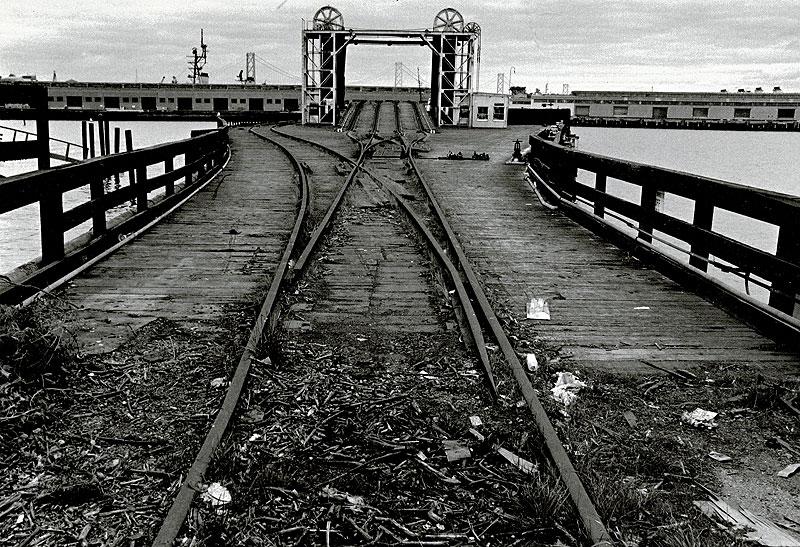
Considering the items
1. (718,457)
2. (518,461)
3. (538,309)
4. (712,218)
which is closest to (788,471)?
(718,457)

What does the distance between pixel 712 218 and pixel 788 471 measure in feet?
16.0

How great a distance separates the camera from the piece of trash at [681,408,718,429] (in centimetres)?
485

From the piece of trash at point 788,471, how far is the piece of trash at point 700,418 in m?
0.59

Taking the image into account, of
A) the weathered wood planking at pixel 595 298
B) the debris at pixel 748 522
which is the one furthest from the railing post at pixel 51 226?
the debris at pixel 748 522

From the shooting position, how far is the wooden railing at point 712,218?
6.60m

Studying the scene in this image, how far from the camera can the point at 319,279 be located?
337 inches

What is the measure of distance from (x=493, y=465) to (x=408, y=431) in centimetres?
65

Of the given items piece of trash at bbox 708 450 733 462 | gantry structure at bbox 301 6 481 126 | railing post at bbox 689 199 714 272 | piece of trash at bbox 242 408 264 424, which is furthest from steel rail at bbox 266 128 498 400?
gantry structure at bbox 301 6 481 126

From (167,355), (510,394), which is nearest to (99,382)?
(167,355)

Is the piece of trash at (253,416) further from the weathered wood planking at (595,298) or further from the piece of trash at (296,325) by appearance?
the weathered wood planking at (595,298)

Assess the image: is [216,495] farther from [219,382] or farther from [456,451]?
[219,382]

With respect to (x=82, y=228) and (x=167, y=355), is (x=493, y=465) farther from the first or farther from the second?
(x=82, y=228)

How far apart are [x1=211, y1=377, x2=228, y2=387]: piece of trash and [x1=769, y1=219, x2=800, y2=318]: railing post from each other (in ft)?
14.7

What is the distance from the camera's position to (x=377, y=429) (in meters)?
4.66
